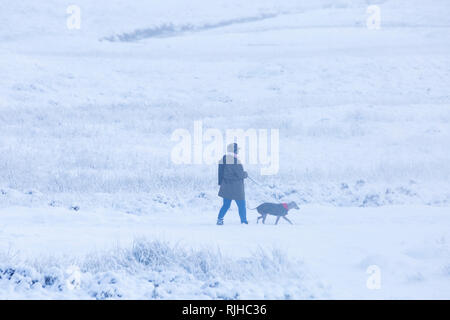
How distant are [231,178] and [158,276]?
4.62m

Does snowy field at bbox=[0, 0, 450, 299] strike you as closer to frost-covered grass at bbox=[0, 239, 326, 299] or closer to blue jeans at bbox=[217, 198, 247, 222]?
frost-covered grass at bbox=[0, 239, 326, 299]

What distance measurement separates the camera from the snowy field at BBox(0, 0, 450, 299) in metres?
8.16

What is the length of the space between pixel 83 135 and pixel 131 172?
17.9ft

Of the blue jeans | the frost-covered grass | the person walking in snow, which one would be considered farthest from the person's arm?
the frost-covered grass

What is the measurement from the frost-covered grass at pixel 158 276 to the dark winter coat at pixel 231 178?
11.7 ft

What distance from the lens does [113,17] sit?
6125cm

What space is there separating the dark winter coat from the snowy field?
65 centimetres

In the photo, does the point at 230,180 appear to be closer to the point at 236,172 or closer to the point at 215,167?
the point at 236,172

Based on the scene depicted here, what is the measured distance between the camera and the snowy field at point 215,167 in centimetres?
816

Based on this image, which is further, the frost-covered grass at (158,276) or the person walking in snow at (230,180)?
the person walking in snow at (230,180)

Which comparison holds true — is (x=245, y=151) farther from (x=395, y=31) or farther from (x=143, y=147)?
(x=395, y=31)

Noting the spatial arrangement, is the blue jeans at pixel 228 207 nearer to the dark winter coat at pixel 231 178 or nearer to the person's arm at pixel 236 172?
the dark winter coat at pixel 231 178

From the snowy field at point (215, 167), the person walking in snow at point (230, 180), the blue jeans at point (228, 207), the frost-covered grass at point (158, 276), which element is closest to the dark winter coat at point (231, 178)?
the person walking in snow at point (230, 180)

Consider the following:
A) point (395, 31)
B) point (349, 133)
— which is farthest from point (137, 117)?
point (395, 31)
